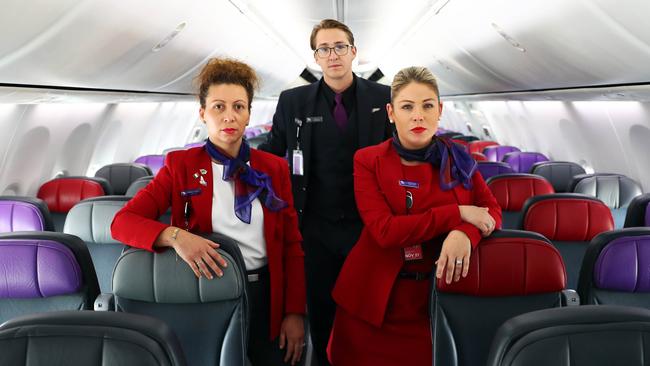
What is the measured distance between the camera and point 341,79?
10.4ft

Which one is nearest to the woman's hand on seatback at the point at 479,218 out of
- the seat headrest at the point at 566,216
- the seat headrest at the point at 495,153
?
the seat headrest at the point at 566,216

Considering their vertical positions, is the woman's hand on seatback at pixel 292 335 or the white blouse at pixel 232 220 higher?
the white blouse at pixel 232 220

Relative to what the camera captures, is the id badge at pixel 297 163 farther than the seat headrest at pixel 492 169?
No

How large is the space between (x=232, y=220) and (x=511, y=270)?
1092mm

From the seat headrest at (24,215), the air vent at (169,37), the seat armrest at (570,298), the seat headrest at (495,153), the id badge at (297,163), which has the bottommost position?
the seat armrest at (570,298)

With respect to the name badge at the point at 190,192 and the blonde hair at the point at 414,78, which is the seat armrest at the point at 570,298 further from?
the name badge at the point at 190,192

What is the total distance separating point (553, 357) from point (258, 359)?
4.83 feet

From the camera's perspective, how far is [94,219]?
12.9 ft

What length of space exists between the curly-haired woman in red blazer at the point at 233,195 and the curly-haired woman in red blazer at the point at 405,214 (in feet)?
1.05

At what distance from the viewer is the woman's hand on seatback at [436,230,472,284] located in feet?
7.34

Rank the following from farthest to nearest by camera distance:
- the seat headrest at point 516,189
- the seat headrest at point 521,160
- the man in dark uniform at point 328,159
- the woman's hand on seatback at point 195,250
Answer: the seat headrest at point 521,160
the seat headrest at point 516,189
the man in dark uniform at point 328,159
the woman's hand on seatback at point 195,250

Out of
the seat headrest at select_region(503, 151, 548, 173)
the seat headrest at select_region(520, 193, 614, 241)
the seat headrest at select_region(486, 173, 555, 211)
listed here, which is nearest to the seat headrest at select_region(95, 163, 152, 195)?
the seat headrest at select_region(486, 173, 555, 211)

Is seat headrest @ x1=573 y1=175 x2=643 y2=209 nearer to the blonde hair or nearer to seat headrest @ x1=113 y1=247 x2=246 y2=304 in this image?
the blonde hair

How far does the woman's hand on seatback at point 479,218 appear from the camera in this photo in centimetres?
233
